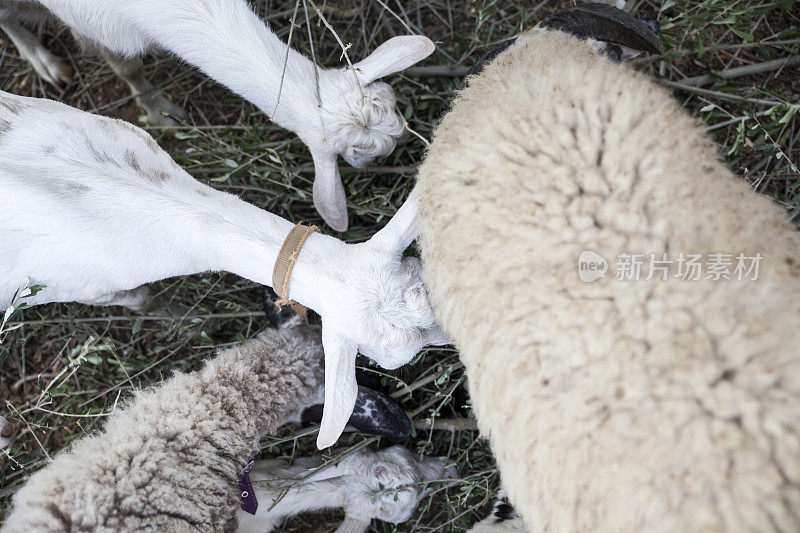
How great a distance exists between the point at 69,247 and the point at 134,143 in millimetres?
620

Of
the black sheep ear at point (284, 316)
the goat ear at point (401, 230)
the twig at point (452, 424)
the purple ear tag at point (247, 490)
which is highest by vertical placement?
the goat ear at point (401, 230)

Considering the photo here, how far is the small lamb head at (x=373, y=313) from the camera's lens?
2.42 metres

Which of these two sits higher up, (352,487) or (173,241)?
(173,241)

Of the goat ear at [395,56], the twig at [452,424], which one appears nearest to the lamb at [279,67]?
the goat ear at [395,56]

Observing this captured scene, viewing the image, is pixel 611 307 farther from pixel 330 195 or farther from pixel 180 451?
pixel 180 451

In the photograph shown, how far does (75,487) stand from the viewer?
2346mm

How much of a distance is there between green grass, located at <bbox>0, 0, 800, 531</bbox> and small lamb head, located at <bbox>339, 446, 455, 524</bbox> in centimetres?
13

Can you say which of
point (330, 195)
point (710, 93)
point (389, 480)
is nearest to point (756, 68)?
point (710, 93)

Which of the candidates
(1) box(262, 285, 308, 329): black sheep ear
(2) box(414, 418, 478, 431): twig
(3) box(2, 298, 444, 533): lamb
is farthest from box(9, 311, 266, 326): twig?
(2) box(414, 418, 478, 431): twig

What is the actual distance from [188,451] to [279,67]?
74.9 inches

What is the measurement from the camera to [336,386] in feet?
8.08

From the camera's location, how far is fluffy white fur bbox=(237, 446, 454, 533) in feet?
10.4

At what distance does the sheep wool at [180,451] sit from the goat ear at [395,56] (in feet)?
4.75

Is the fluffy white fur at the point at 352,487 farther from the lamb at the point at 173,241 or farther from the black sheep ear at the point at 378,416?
the lamb at the point at 173,241
